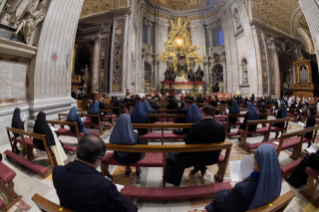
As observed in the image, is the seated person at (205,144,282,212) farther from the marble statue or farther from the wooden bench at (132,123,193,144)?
the marble statue

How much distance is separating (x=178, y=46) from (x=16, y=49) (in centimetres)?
1922

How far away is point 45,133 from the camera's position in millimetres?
2186

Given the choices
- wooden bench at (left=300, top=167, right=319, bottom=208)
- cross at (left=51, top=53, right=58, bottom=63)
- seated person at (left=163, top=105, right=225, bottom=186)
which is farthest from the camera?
cross at (left=51, top=53, right=58, bottom=63)

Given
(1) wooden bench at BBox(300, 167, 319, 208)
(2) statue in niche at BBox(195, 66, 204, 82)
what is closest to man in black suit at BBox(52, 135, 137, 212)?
(1) wooden bench at BBox(300, 167, 319, 208)

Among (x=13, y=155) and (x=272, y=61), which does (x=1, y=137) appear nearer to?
(x=13, y=155)

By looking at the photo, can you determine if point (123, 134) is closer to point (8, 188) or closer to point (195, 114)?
point (8, 188)

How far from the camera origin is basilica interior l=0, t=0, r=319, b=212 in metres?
2.24

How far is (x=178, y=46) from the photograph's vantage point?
2058 centimetres

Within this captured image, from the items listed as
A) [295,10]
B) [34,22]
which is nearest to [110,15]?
[34,22]

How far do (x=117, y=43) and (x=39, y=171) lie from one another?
34.0 ft

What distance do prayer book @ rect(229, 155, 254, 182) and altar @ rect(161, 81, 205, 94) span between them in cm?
1759

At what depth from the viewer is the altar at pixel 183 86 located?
18.9m

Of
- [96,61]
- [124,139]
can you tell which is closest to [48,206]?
[124,139]

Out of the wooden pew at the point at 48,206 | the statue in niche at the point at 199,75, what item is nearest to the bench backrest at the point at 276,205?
the wooden pew at the point at 48,206
